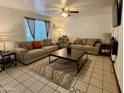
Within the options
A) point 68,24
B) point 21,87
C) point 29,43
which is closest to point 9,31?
point 29,43

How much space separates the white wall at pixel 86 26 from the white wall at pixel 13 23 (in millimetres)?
2587

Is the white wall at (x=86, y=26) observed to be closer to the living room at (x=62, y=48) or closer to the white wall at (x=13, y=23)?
the living room at (x=62, y=48)

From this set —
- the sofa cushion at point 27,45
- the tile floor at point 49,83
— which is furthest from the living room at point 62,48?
the sofa cushion at point 27,45

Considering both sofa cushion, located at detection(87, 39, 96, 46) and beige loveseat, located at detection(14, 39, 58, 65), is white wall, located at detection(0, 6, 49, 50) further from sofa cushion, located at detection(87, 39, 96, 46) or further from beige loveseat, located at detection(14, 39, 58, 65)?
sofa cushion, located at detection(87, 39, 96, 46)

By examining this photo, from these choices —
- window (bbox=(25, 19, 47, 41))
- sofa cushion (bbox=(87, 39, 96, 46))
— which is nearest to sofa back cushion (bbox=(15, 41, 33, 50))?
window (bbox=(25, 19, 47, 41))

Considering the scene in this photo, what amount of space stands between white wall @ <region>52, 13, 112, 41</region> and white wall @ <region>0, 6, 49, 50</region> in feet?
8.49

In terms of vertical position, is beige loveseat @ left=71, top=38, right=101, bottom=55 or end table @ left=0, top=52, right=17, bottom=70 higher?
beige loveseat @ left=71, top=38, right=101, bottom=55

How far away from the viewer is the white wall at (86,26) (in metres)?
4.93

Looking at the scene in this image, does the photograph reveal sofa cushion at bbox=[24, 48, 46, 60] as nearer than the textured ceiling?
No

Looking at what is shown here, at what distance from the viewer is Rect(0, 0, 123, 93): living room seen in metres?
2.09

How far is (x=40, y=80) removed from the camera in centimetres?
232

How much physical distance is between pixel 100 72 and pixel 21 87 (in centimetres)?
228

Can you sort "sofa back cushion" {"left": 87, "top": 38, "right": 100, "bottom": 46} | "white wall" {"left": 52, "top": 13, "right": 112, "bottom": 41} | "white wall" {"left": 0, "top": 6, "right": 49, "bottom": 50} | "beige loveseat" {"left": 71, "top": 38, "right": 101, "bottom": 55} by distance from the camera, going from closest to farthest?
"white wall" {"left": 0, "top": 6, "right": 49, "bottom": 50} → "beige loveseat" {"left": 71, "top": 38, "right": 101, "bottom": 55} → "sofa back cushion" {"left": 87, "top": 38, "right": 100, "bottom": 46} → "white wall" {"left": 52, "top": 13, "right": 112, "bottom": 41}

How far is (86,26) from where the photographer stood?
5.52 metres
